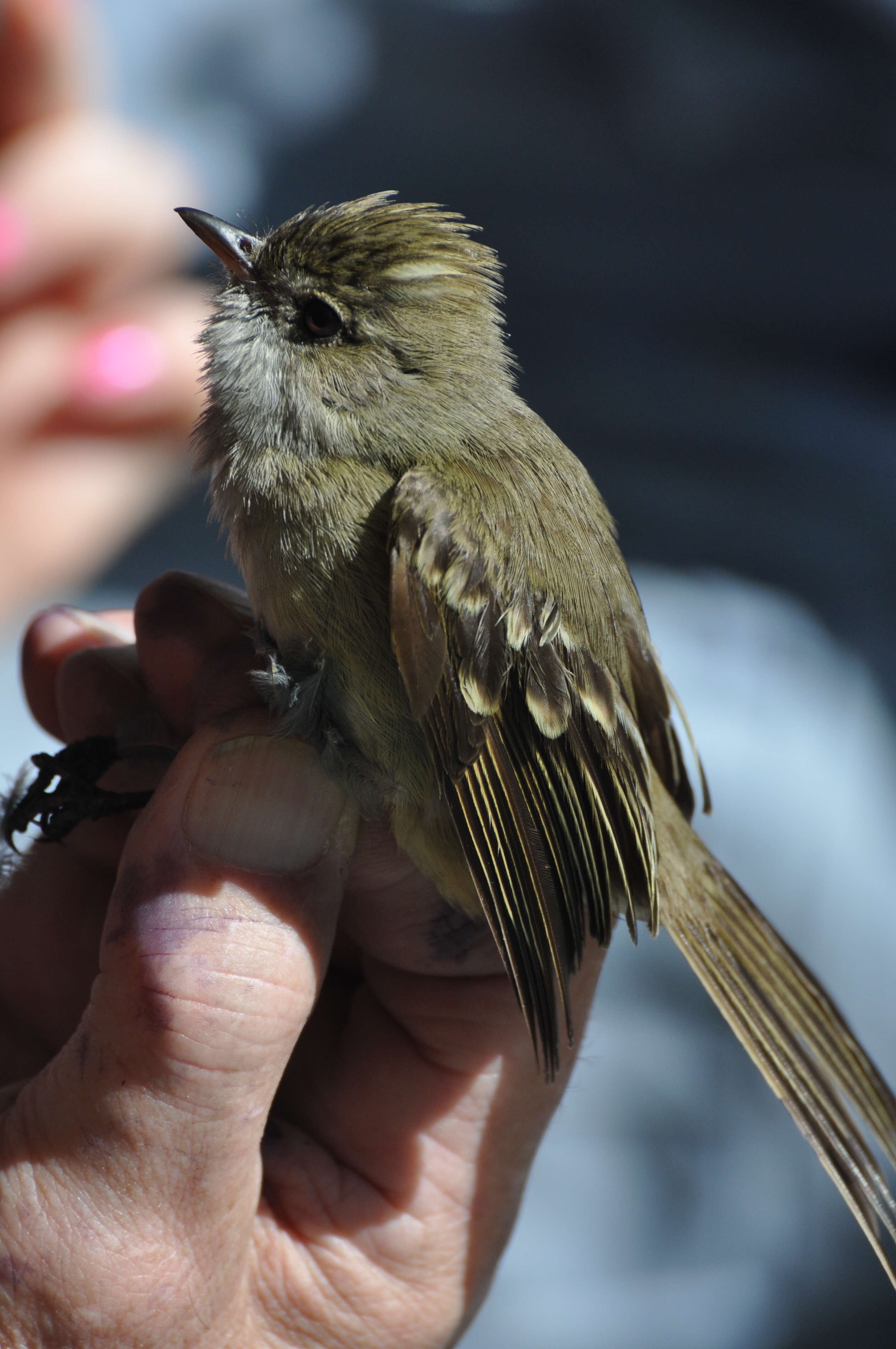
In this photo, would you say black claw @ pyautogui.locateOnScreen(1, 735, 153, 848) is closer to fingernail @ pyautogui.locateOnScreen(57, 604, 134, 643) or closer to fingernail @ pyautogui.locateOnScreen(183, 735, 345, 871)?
fingernail @ pyautogui.locateOnScreen(57, 604, 134, 643)

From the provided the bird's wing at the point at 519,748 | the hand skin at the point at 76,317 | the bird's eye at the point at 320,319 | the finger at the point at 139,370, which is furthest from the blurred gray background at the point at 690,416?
the bird's eye at the point at 320,319

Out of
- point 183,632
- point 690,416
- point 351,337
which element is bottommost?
point 183,632

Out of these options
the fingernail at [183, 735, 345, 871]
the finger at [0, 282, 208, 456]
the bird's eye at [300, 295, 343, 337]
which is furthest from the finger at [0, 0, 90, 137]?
the fingernail at [183, 735, 345, 871]

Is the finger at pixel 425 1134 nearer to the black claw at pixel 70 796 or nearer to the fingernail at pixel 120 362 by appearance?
the black claw at pixel 70 796

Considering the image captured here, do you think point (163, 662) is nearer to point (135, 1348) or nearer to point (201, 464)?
point (201, 464)

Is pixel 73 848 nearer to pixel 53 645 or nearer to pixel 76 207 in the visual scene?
pixel 53 645

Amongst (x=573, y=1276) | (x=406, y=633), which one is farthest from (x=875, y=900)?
(x=406, y=633)

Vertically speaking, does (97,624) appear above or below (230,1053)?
above

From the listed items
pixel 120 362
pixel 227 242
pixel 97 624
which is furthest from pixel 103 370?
pixel 227 242
